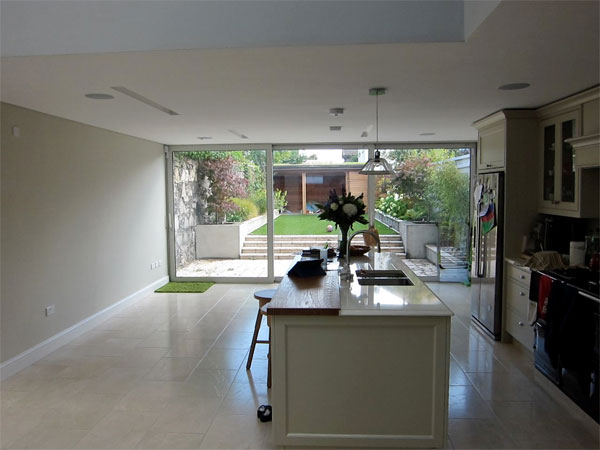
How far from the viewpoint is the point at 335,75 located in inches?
117

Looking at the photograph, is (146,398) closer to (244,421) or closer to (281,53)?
(244,421)

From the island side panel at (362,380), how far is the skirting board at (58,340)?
263 centimetres

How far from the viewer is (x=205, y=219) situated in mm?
7652

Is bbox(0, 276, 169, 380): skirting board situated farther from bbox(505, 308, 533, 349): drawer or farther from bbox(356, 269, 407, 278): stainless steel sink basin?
bbox(505, 308, 533, 349): drawer

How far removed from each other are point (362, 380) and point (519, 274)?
7.49ft

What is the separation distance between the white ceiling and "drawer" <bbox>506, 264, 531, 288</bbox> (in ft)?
4.96

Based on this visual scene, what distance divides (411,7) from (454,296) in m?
4.99

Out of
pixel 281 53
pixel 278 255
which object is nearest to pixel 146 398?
pixel 281 53

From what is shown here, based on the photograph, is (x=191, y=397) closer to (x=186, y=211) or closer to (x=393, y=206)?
(x=186, y=211)

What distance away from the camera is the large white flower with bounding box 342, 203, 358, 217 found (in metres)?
4.02

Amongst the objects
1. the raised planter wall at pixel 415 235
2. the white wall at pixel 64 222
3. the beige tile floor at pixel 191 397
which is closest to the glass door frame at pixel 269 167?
the raised planter wall at pixel 415 235

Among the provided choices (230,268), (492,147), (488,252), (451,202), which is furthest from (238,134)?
(451,202)

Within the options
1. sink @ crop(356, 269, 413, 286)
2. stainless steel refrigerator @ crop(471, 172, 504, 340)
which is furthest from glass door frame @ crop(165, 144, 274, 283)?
sink @ crop(356, 269, 413, 286)

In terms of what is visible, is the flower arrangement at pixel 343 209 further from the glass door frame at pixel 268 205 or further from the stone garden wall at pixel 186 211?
the stone garden wall at pixel 186 211
